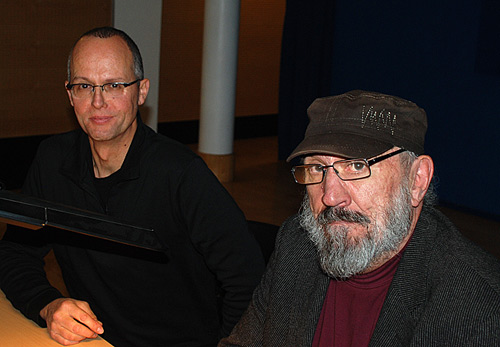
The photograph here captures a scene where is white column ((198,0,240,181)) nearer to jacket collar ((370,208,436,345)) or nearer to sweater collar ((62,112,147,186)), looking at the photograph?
sweater collar ((62,112,147,186))

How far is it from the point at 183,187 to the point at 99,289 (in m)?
0.42

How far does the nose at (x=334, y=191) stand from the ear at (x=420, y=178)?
6.5 inches

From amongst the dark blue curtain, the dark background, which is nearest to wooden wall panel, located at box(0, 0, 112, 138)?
the dark blue curtain

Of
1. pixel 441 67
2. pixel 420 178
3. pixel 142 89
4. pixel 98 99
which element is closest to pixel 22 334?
pixel 98 99

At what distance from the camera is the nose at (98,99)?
2080 millimetres

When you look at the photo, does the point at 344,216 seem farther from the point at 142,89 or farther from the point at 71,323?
the point at 142,89

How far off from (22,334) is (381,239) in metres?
0.97

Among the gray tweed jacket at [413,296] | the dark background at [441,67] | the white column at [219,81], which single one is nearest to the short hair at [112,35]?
the gray tweed jacket at [413,296]

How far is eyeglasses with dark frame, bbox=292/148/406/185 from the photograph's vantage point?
150cm

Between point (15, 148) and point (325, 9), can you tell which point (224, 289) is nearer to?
point (15, 148)

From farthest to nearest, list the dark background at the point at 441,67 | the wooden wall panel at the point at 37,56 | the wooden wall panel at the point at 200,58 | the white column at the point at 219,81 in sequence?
the wooden wall panel at the point at 200,58
the white column at the point at 219,81
the dark background at the point at 441,67
the wooden wall panel at the point at 37,56

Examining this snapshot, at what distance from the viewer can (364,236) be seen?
1513mm

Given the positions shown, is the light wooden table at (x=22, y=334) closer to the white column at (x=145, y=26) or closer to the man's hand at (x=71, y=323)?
the man's hand at (x=71, y=323)

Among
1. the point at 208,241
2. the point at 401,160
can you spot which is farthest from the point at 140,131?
the point at 401,160
